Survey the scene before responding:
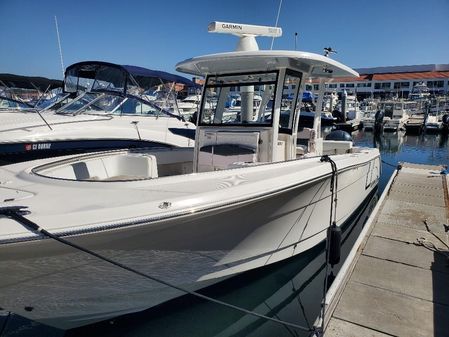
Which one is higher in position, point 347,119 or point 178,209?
point 347,119

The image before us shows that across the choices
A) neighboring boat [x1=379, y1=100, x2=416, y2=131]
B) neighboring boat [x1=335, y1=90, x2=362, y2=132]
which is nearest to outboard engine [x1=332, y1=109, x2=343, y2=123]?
neighboring boat [x1=335, y1=90, x2=362, y2=132]

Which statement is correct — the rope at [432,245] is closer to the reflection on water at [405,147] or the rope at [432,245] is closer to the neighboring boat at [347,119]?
the reflection on water at [405,147]

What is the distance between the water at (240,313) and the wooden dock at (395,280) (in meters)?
0.67

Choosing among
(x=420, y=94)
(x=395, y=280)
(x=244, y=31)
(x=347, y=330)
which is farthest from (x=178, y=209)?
(x=420, y=94)

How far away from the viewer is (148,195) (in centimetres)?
314

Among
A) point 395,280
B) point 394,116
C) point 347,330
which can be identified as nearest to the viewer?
point 347,330

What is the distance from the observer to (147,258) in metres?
3.20

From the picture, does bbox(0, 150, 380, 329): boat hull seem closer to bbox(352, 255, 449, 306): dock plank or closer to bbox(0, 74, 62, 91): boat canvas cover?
bbox(352, 255, 449, 306): dock plank

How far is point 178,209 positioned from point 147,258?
584mm

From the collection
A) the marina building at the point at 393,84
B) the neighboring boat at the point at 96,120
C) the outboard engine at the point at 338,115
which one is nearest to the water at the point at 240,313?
→ the neighboring boat at the point at 96,120

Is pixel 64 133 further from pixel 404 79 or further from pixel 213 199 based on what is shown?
pixel 404 79

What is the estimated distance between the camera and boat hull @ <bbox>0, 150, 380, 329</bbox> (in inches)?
110

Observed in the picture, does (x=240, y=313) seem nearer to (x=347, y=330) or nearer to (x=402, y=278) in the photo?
(x=347, y=330)

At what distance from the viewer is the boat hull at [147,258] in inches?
110
